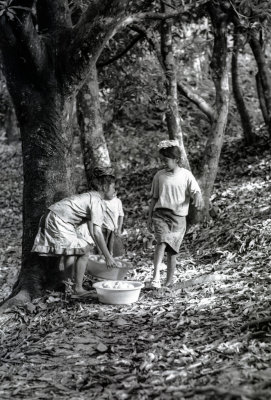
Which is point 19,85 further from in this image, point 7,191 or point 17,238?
point 7,191

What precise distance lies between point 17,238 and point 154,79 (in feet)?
15.2

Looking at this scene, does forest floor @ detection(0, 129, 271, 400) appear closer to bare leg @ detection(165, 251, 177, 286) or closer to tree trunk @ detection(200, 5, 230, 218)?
bare leg @ detection(165, 251, 177, 286)

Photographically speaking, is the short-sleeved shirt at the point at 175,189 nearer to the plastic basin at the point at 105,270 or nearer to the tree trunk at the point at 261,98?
the plastic basin at the point at 105,270

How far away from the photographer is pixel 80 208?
20.4 feet

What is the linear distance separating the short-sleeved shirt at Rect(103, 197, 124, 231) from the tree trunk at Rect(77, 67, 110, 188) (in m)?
1.99

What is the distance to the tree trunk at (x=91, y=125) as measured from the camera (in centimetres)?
855

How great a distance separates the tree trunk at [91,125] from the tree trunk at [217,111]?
6.55 feet

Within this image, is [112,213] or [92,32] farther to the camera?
[112,213]

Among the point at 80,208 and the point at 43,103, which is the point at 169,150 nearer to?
the point at 80,208

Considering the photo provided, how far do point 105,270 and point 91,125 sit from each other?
2880 millimetres

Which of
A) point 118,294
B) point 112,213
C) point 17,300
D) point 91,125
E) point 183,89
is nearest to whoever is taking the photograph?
point 118,294

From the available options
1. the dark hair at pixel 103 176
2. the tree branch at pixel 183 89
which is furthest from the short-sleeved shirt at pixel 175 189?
the tree branch at pixel 183 89

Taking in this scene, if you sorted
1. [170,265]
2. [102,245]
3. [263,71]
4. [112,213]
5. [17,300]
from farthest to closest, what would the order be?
[263,71] → [170,265] → [112,213] → [17,300] → [102,245]

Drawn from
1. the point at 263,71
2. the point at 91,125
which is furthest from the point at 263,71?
the point at 91,125
